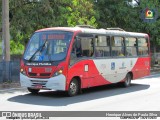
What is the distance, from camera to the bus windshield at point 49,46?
14.5 metres

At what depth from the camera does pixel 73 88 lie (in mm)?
14773

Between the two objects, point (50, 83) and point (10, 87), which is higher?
point (50, 83)

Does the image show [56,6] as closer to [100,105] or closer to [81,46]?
[81,46]

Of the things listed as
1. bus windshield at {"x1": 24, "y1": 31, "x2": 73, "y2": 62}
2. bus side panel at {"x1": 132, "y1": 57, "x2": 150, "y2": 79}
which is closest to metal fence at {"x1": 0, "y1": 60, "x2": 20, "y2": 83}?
bus windshield at {"x1": 24, "y1": 31, "x2": 73, "y2": 62}

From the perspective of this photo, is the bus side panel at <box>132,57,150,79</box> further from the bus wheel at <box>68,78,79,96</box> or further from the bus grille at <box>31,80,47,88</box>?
the bus grille at <box>31,80,47,88</box>

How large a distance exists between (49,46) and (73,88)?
1.75m

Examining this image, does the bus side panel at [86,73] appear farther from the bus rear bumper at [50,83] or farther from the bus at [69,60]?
the bus rear bumper at [50,83]

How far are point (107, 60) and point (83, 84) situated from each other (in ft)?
7.70

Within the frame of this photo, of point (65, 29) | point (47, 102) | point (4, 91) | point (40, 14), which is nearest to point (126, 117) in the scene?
point (47, 102)

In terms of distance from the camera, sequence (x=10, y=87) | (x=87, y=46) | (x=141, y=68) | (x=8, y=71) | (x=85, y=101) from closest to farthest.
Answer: (x=85, y=101), (x=87, y=46), (x=10, y=87), (x=8, y=71), (x=141, y=68)

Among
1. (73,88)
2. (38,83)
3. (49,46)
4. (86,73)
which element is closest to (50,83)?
(38,83)

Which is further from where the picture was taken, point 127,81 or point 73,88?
point 127,81

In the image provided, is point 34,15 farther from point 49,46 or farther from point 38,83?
point 38,83

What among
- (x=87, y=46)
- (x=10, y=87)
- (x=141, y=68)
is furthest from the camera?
(x=141, y=68)
